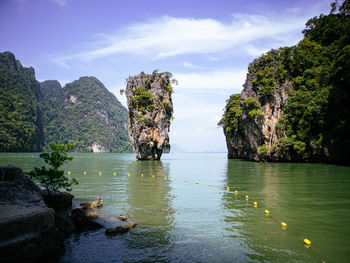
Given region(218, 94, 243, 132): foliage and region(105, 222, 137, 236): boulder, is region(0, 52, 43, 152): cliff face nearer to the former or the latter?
region(218, 94, 243, 132): foliage

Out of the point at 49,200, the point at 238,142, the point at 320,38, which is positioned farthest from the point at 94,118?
the point at 49,200

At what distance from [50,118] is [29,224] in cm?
18627

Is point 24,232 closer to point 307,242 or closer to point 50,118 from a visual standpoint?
point 307,242

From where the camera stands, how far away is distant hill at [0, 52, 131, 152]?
9644 cm

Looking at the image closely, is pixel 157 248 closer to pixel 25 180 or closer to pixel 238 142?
pixel 25 180

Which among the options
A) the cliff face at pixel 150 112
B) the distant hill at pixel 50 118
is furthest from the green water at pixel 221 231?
A: the distant hill at pixel 50 118

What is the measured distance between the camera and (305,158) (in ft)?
128

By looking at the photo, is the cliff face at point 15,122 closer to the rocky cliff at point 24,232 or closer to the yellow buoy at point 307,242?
the rocky cliff at point 24,232

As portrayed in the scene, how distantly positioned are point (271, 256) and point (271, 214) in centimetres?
389

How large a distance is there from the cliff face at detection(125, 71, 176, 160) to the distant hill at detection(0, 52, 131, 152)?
209 ft

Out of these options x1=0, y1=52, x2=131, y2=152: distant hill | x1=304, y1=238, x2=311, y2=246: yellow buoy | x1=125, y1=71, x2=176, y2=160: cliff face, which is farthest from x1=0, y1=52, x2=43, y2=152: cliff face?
x1=304, y1=238, x2=311, y2=246: yellow buoy

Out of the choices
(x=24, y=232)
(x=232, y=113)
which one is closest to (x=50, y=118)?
(x=232, y=113)

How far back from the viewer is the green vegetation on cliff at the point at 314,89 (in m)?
31.7

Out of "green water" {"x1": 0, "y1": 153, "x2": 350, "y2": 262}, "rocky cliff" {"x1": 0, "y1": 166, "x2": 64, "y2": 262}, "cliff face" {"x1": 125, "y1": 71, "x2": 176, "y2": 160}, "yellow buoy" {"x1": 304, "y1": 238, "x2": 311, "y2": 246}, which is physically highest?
"cliff face" {"x1": 125, "y1": 71, "x2": 176, "y2": 160}
